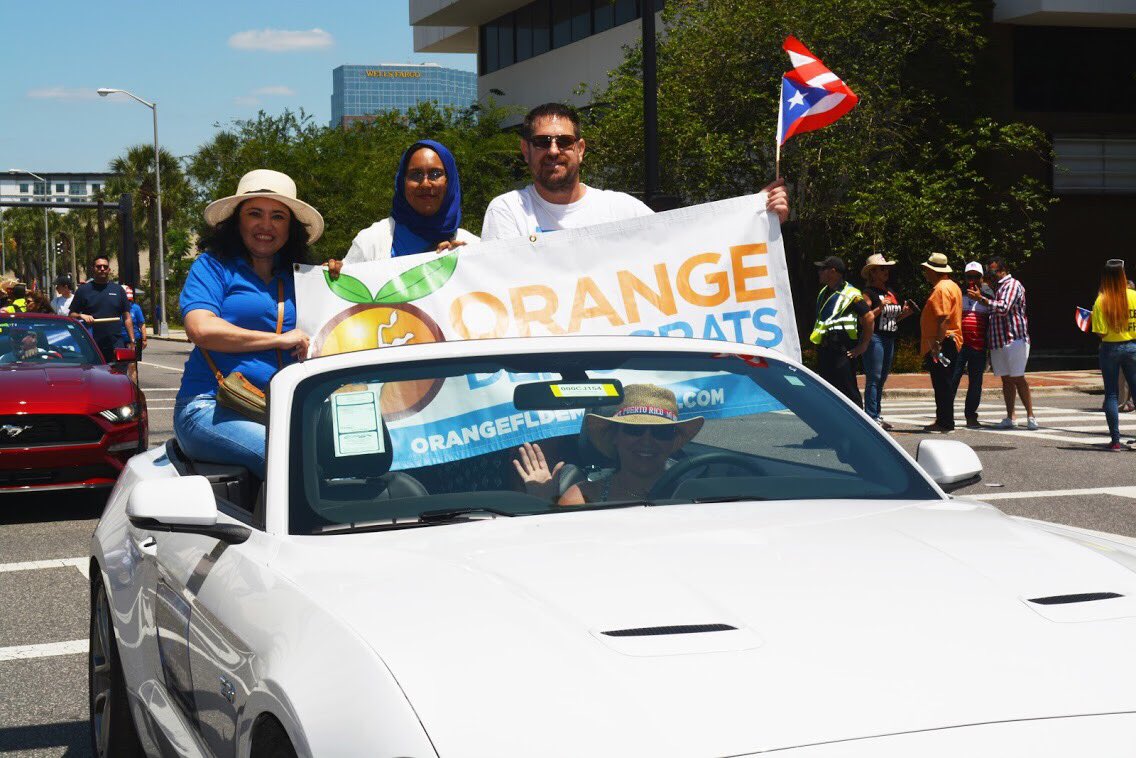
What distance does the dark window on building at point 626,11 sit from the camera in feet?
133

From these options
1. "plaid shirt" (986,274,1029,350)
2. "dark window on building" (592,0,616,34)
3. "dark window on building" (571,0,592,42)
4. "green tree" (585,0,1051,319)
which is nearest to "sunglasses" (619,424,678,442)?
"plaid shirt" (986,274,1029,350)

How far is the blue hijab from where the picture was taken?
639cm

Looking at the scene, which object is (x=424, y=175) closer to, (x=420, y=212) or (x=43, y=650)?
(x=420, y=212)

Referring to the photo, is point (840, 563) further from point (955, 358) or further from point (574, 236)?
point (955, 358)

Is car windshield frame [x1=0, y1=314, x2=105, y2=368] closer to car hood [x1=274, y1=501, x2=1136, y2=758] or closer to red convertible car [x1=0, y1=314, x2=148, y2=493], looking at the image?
red convertible car [x1=0, y1=314, x2=148, y2=493]

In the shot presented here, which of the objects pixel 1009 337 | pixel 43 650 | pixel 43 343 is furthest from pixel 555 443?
pixel 1009 337

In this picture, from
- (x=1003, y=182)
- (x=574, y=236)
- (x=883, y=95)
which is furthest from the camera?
(x=1003, y=182)

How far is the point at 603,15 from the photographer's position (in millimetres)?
42875

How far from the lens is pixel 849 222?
29.2 meters

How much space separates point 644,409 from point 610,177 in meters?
27.7

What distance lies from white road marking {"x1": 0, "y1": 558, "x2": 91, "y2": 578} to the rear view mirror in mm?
5677

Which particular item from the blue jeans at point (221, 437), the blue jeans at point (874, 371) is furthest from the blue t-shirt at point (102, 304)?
the blue jeans at point (221, 437)

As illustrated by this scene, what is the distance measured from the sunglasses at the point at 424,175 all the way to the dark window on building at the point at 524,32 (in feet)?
140

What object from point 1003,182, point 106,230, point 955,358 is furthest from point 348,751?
point 106,230
